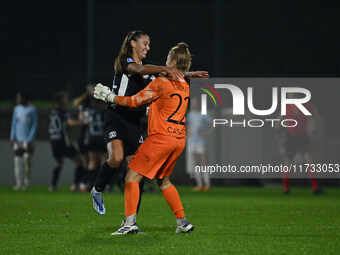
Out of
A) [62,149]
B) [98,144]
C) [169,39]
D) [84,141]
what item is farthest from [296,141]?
[169,39]

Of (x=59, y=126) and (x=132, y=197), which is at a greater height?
(x=132, y=197)

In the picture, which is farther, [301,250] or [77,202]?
[77,202]

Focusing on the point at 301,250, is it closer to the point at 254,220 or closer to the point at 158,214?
the point at 254,220

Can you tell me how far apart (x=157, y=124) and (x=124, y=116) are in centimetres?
73

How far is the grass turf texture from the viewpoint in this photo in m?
6.90

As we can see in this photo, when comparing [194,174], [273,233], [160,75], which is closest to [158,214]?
[273,233]

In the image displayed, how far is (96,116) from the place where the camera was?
625 inches

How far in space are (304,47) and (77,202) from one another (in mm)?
9492

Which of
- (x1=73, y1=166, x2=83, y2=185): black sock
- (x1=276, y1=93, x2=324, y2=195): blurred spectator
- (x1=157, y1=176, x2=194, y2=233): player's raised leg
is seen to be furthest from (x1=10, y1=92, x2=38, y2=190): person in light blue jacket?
(x1=157, y1=176, x2=194, y2=233): player's raised leg

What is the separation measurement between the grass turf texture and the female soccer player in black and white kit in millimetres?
595

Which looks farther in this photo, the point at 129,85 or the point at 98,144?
the point at 98,144

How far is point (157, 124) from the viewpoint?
25.2 ft

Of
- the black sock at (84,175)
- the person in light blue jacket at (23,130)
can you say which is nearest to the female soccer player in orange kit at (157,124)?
the black sock at (84,175)

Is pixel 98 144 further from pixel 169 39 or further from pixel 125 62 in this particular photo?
pixel 125 62
